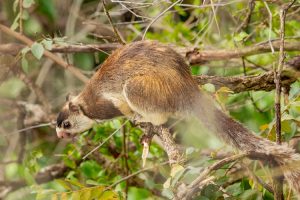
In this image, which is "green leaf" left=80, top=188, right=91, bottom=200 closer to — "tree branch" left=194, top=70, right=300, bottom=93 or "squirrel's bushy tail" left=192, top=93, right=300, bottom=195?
"squirrel's bushy tail" left=192, top=93, right=300, bottom=195

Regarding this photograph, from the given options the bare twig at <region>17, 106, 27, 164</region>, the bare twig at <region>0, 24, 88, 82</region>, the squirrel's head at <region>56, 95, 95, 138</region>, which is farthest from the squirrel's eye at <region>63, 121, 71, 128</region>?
the bare twig at <region>17, 106, 27, 164</region>

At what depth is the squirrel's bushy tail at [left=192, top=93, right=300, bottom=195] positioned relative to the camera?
2461mm

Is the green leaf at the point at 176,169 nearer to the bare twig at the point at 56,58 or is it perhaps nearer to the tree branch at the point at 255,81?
the tree branch at the point at 255,81

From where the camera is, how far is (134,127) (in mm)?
3809

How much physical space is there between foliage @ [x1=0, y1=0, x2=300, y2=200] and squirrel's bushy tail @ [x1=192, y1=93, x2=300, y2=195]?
0.06m

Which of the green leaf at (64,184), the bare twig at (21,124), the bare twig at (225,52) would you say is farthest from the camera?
the bare twig at (21,124)

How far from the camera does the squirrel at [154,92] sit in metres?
3.11

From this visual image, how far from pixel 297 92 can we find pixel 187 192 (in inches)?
35.0

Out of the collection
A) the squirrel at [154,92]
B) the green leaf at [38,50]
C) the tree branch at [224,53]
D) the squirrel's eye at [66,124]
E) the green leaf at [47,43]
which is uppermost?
the green leaf at [47,43]

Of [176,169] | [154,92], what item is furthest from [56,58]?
[176,169]

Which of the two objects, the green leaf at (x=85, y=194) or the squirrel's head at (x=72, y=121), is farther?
the squirrel's head at (x=72, y=121)

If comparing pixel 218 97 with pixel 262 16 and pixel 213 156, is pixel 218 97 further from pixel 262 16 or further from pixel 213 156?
pixel 262 16

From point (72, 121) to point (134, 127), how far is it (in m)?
0.40

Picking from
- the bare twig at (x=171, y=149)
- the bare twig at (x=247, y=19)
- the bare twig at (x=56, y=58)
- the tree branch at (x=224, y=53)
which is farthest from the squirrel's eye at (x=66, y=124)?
the bare twig at (x=247, y=19)
